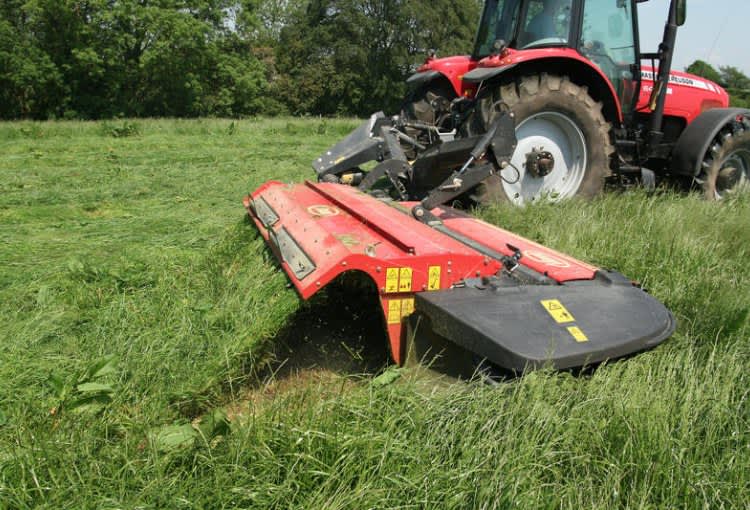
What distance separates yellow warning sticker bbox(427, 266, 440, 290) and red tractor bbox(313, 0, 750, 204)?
1.42 metres

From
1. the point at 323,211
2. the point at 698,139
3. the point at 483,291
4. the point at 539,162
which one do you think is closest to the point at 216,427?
the point at 483,291

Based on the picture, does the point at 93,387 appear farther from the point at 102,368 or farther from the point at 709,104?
the point at 709,104

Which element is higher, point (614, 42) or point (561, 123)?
point (614, 42)

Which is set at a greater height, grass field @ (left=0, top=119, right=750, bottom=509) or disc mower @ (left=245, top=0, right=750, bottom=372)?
disc mower @ (left=245, top=0, right=750, bottom=372)

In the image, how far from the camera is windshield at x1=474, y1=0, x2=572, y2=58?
4.82 metres

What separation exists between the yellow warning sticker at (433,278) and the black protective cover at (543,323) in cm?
8

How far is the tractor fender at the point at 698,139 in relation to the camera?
5.12 metres

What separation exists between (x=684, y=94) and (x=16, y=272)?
5.84 m

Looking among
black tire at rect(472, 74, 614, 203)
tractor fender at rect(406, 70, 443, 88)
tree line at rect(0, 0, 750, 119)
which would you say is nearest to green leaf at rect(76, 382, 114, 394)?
black tire at rect(472, 74, 614, 203)

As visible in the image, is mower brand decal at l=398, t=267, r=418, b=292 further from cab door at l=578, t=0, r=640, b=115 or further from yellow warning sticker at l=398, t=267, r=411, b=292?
cab door at l=578, t=0, r=640, b=115

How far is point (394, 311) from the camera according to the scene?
2244 mm

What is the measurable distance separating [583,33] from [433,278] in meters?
3.61

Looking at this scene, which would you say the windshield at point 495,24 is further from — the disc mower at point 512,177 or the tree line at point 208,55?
the tree line at point 208,55

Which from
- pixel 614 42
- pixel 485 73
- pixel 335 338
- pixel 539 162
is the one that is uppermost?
pixel 614 42
